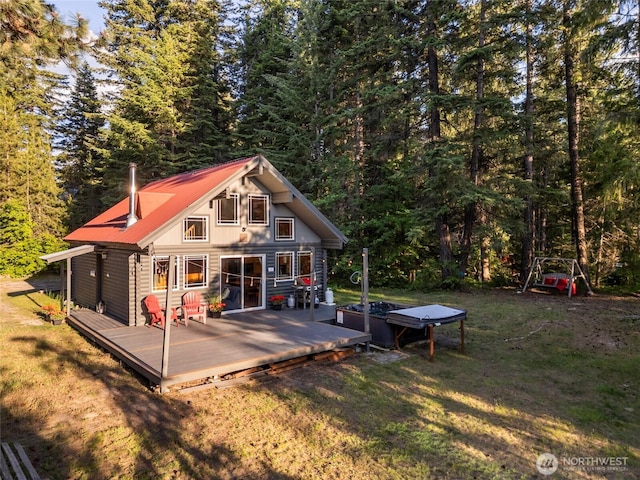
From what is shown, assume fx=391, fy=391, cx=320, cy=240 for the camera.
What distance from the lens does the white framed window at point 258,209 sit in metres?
13.2

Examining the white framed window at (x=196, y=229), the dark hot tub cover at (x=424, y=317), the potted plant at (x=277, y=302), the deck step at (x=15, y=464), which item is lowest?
the deck step at (x=15, y=464)

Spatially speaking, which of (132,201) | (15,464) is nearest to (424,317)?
(15,464)

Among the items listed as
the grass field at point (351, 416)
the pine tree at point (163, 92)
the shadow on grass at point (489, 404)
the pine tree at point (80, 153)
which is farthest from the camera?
the pine tree at point (80, 153)

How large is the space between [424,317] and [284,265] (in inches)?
252

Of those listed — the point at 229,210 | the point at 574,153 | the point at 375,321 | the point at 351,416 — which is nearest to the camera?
the point at 351,416

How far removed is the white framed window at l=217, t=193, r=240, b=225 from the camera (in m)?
12.5

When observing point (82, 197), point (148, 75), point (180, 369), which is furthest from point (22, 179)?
point (180, 369)

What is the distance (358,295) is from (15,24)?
567 inches

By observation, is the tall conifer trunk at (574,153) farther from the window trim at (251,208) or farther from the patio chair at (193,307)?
the patio chair at (193,307)

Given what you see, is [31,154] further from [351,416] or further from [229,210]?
[351,416]

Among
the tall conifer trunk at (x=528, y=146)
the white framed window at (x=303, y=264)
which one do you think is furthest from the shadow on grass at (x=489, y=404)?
the tall conifer trunk at (x=528, y=146)

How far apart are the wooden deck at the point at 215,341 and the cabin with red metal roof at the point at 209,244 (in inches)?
42.3

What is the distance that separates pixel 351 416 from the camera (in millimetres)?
6066

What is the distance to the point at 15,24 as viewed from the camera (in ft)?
20.0
